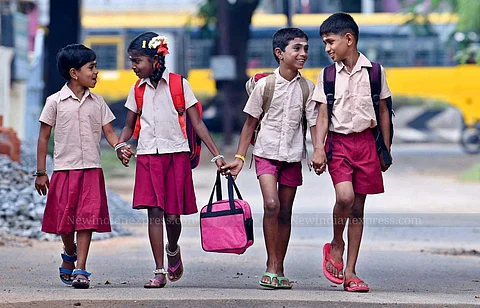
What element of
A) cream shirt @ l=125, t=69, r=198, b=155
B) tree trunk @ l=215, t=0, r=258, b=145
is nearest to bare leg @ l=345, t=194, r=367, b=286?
cream shirt @ l=125, t=69, r=198, b=155

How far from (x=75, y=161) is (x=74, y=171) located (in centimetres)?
7

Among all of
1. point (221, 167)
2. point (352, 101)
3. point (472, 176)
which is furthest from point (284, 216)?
point (472, 176)

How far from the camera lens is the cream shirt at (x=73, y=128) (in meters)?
6.70

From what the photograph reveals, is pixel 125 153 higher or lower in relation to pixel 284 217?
higher

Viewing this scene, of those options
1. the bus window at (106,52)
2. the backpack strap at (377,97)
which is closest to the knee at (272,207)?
the backpack strap at (377,97)

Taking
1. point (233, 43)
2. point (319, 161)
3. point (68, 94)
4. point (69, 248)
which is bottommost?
point (69, 248)

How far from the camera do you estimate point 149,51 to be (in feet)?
22.0

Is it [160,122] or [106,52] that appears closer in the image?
[160,122]

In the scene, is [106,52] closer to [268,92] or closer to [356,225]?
[268,92]

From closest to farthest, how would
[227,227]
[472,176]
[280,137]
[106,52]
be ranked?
[227,227], [280,137], [472,176], [106,52]

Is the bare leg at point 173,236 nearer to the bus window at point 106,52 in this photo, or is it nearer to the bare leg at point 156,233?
the bare leg at point 156,233

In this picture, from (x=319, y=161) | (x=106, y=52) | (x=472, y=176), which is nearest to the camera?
(x=319, y=161)

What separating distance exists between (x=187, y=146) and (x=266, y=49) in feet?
87.1

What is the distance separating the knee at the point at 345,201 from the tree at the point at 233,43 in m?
20.8
